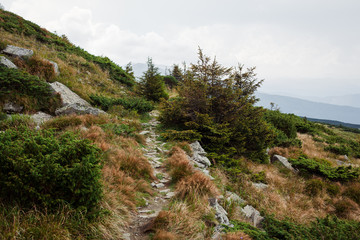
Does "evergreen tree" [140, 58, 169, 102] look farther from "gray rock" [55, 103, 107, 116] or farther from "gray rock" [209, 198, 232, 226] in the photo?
"gray rock" [209, 198, 232, 226]

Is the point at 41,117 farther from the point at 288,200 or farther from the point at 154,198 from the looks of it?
the point at 288,200

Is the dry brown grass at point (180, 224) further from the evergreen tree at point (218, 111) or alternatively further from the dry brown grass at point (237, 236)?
the evergreen tree at point (218, 111)

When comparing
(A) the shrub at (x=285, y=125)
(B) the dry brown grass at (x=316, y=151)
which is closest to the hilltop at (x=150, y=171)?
(B) the dry brown grass at (x=316, y=151)

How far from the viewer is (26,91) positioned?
7.54 meters

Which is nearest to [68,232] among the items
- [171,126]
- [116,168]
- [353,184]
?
[116,168]

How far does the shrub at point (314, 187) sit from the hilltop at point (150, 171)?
0.04m

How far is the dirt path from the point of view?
10.5 ft

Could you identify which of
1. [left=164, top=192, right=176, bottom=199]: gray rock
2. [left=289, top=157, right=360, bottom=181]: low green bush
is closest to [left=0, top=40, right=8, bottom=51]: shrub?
[left=164, top=192, right=176, bottom=199]: gray rock

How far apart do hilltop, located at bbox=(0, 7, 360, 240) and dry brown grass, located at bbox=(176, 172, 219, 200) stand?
0.10ft

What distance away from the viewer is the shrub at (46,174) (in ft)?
7.97

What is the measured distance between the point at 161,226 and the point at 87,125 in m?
5.26

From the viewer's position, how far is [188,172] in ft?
17.7

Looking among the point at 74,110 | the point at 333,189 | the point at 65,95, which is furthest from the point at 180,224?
the point at 65,95

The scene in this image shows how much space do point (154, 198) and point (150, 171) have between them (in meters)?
1.01
